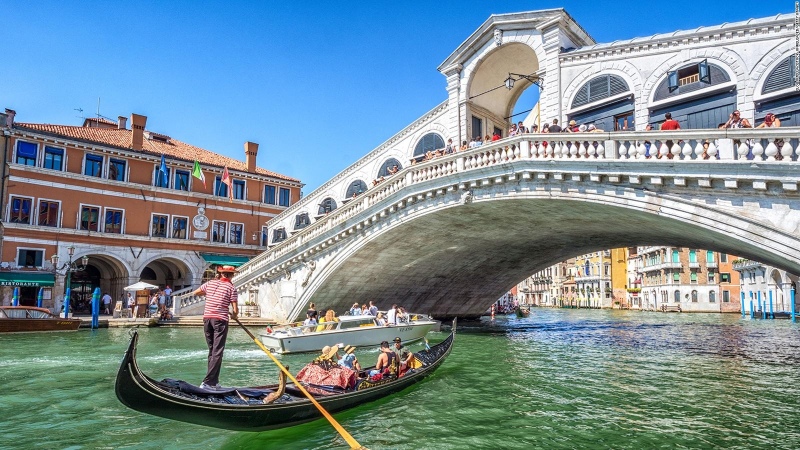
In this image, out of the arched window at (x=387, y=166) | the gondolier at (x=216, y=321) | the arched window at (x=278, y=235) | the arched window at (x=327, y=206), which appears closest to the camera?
the gondolier at (x=216, y=321)

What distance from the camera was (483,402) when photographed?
8.41 metres

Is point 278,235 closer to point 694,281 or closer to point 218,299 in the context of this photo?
point 218,299

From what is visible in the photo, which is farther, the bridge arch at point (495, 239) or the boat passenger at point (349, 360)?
the bridge arch at point (495, 239)

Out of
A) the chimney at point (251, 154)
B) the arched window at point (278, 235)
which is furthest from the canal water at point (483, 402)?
the chimney at point (251, 154)

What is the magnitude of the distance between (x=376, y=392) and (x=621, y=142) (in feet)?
24.4

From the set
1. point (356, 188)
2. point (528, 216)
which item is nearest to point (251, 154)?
point (356, 188)

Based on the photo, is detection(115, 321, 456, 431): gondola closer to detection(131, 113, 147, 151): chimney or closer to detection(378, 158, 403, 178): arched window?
detection(378, 158, 403, 178): arched window

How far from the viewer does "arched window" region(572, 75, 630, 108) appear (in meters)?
14.3

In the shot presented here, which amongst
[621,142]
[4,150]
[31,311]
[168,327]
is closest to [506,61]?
[621,142]

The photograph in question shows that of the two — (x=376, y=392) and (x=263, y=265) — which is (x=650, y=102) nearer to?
(x=376, y=392)

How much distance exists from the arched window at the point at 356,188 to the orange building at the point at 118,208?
6.60m

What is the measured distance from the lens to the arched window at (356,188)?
23.0 meters

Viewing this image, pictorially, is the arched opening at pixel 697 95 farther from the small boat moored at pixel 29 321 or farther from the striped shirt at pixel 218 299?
the small boat moored at pixel 29 321

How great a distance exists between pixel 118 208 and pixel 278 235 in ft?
24.8
